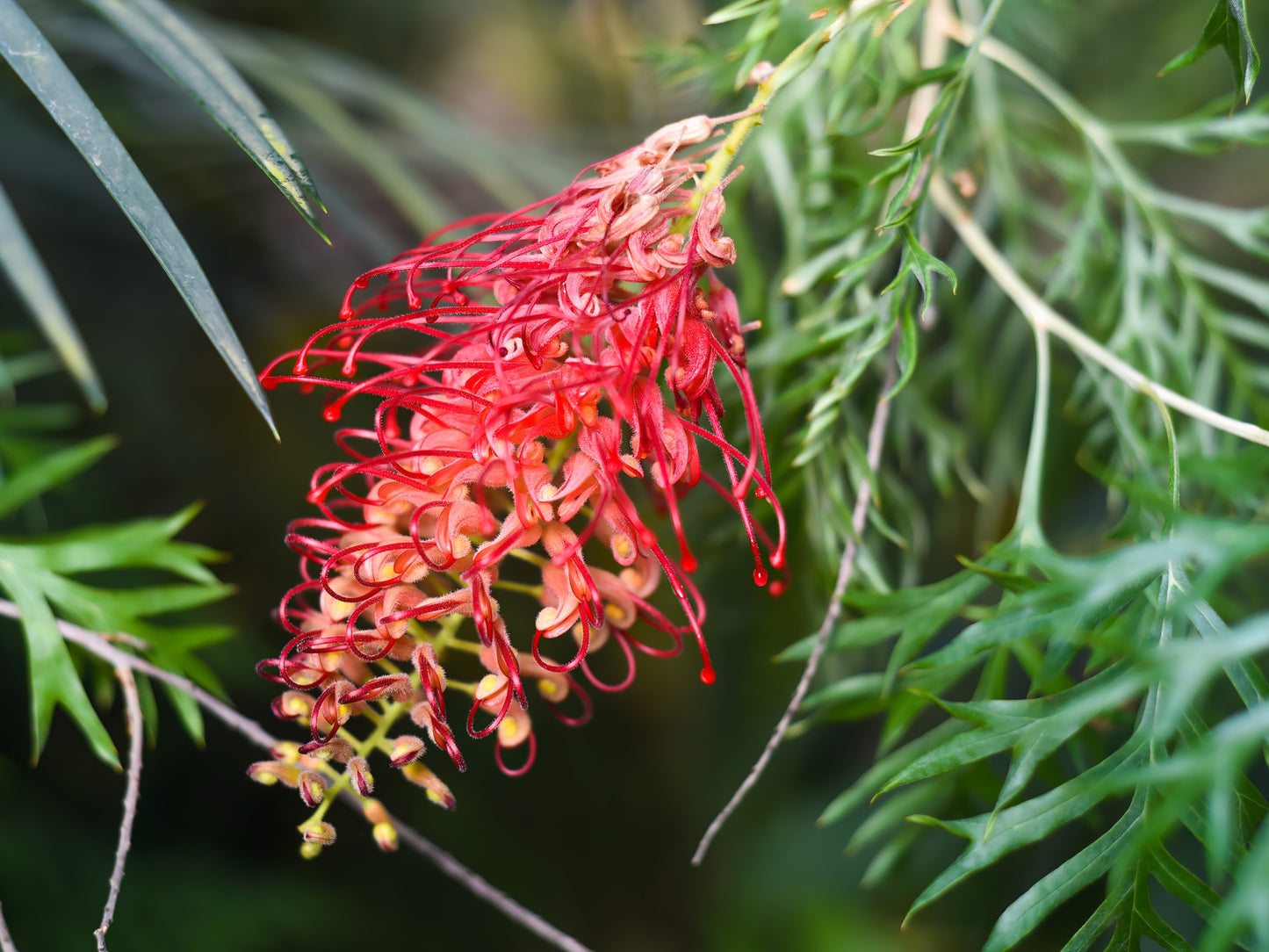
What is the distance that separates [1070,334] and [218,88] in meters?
0.40

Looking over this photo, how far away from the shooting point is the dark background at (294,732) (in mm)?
713

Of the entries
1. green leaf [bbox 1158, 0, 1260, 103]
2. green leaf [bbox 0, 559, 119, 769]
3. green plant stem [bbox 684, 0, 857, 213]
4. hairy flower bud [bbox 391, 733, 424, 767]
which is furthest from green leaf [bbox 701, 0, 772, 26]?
green leaf [bbox 0, 559, 119, 769]

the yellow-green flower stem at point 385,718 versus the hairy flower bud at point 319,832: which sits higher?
the yellow-green flower stem at point 385,718

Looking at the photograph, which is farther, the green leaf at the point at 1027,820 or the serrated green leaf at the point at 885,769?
the serrated green leaf at the point at 885,769

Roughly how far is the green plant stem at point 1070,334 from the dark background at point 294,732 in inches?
8.4

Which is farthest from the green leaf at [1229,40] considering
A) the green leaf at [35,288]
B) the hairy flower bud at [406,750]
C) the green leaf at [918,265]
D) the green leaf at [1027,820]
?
the green leaf at [35,288]

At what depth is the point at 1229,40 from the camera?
33 cm

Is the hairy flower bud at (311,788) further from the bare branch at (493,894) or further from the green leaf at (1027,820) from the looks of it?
the green leaf at (1027,820)

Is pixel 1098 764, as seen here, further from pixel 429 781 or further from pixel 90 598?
pixel 90 598

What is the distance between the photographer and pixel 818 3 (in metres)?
0.53

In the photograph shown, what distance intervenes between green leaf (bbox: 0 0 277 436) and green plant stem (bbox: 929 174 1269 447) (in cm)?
37

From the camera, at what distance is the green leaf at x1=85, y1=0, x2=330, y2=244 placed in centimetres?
30

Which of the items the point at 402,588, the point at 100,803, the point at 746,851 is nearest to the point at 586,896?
the point at 746,851

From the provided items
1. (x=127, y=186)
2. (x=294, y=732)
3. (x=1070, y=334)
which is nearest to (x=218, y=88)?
(x=127, y=186)
